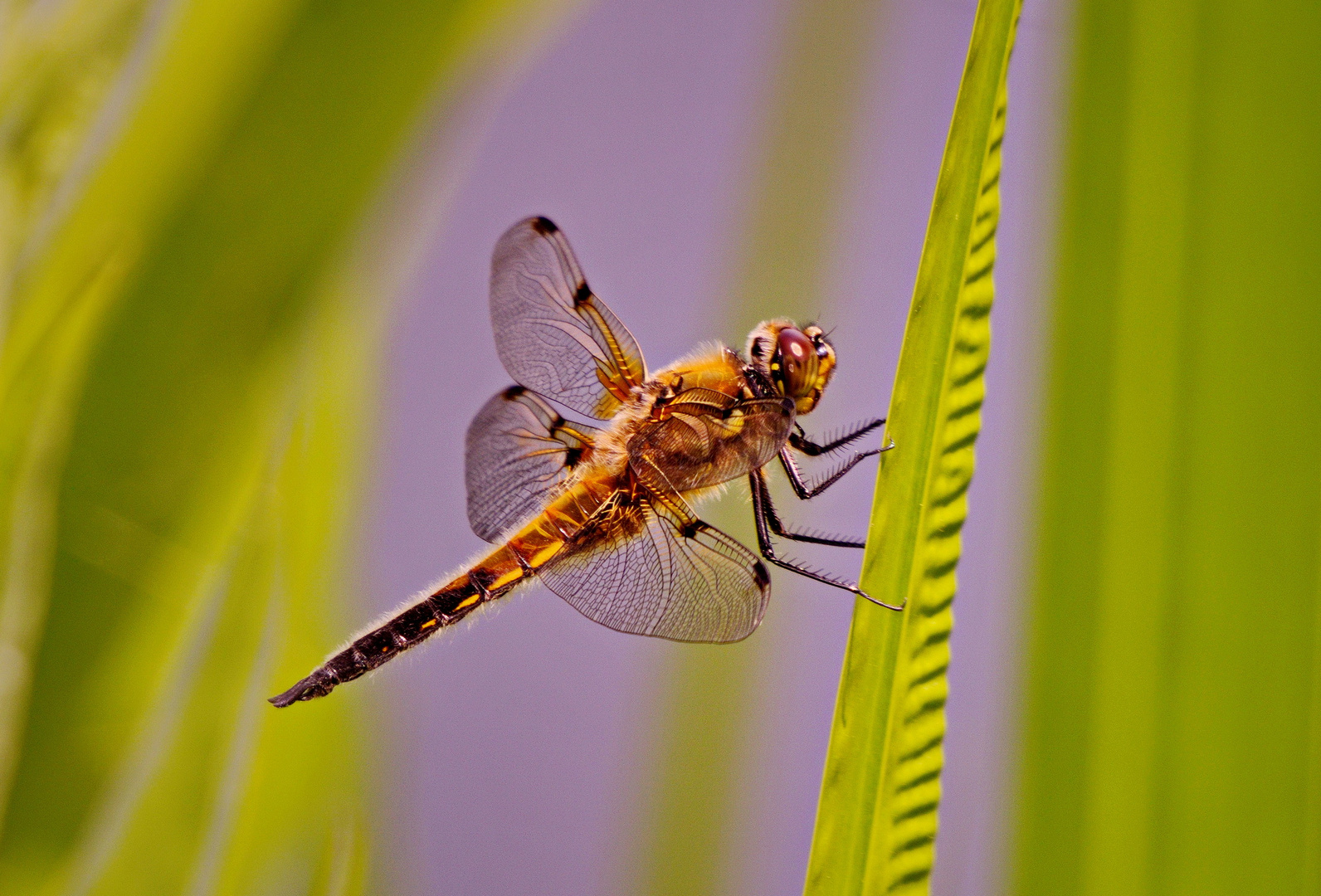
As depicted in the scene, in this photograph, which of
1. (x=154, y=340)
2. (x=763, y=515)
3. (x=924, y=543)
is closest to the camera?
(x=924, y=543)

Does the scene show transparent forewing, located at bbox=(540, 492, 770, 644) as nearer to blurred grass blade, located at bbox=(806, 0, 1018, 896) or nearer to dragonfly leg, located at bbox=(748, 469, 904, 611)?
dragonfly leg, located at bbox=(748, 469, 904, 611)

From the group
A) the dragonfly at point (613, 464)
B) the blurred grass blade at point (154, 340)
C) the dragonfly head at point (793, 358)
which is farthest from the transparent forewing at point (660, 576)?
the blurred grass blade at point (154, 340)

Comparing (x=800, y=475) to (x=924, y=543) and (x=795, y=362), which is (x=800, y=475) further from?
(x=924, y=543)

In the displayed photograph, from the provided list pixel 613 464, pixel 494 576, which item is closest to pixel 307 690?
pixel 494 576

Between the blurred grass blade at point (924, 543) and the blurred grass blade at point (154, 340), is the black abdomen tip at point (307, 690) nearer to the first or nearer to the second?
the blurred grass blade at point (154, 340)

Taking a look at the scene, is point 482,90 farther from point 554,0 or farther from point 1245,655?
point 1245,655
